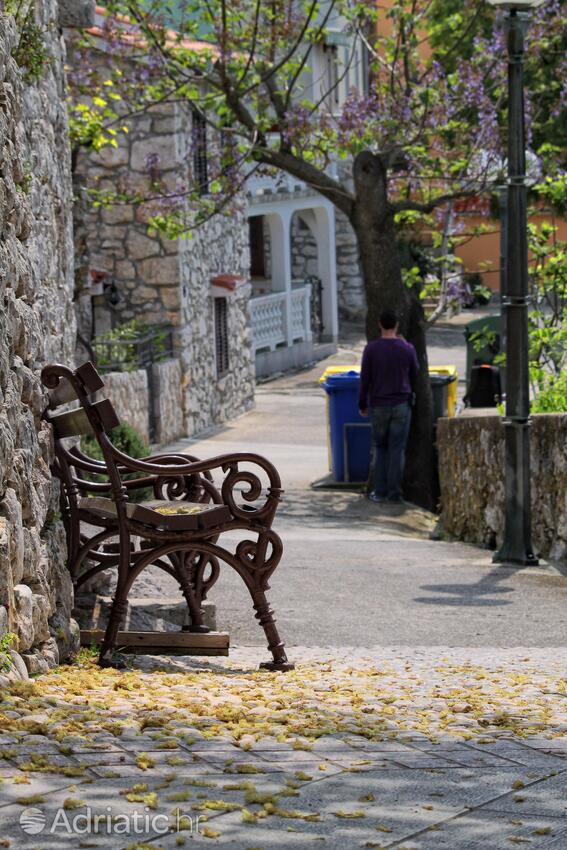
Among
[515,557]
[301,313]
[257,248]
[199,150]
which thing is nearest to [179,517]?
[515,557]

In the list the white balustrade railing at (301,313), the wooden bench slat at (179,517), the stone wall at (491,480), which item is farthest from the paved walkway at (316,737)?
the white balustrade railing at (301,313)

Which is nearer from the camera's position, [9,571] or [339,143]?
[9,571]

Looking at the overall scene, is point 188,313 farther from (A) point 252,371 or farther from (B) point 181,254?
(A) point 252,371

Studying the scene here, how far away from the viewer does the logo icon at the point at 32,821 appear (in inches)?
141

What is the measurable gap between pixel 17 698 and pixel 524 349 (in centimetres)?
648

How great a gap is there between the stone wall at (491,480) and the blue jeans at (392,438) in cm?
144

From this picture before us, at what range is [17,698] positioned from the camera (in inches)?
188

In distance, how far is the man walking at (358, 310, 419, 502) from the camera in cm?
1426

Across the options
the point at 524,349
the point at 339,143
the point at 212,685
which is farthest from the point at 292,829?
the point at 339,143

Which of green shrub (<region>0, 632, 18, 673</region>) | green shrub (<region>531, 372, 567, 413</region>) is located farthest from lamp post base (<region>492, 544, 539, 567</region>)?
green shrub (<region>0, 632, 18, 673</region>)

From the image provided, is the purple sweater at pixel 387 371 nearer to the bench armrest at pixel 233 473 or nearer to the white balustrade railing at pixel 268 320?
the bench armrest at pixel 233 473

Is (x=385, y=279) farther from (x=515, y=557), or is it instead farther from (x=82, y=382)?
(x=82, y=382)

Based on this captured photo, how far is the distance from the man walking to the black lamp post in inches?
143

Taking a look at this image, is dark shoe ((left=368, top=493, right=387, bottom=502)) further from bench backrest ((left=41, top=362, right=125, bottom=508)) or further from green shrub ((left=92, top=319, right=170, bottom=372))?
bench backrest ((left=41, top=362, right=125, bottom=508))
